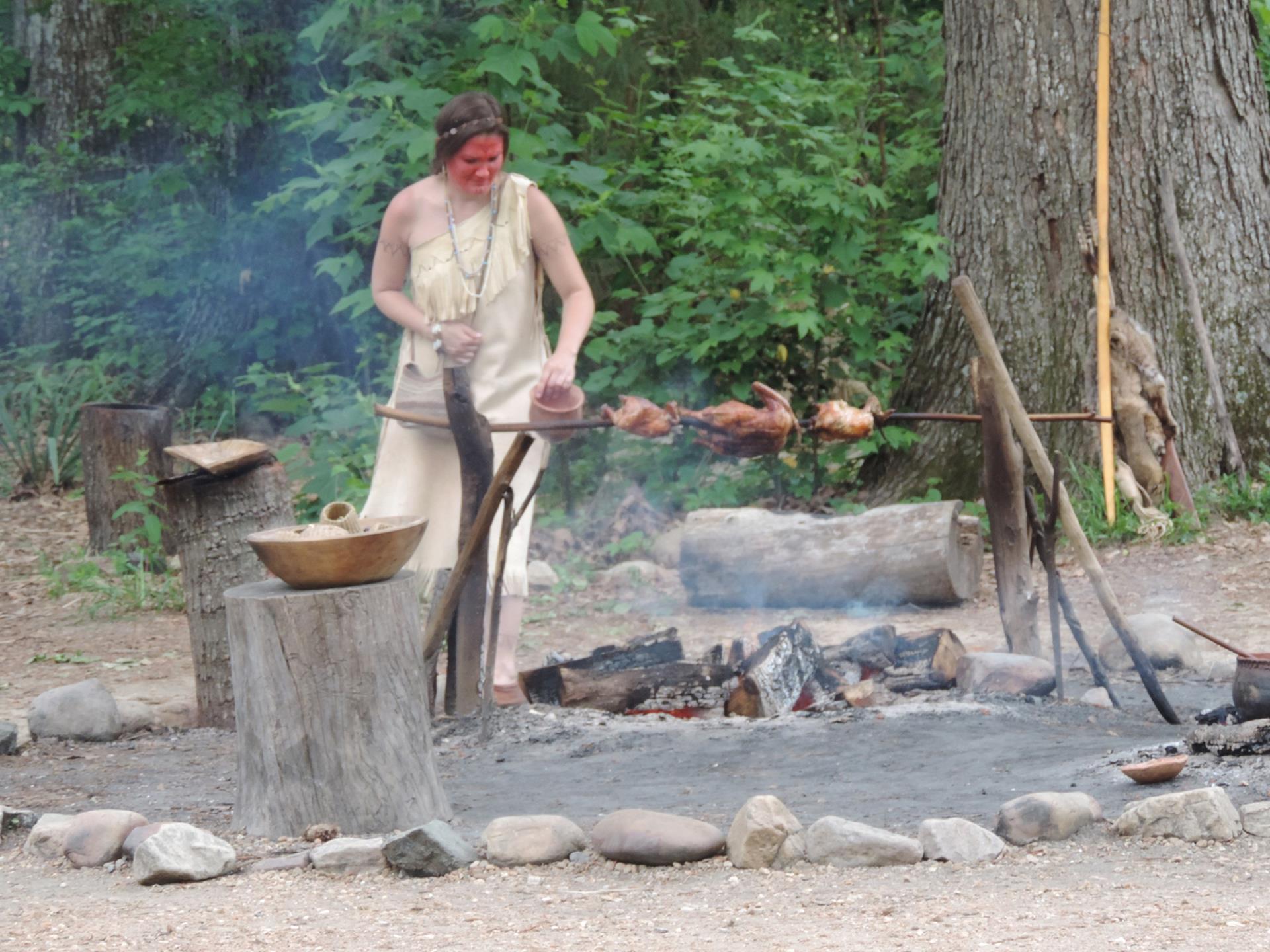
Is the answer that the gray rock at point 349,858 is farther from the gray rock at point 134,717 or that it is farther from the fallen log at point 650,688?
the gray rock at point 134,717

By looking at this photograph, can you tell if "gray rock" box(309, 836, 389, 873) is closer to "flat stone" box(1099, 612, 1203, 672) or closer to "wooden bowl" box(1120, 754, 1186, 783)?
"wooden bowl" box(1120, 754, 1186, 783)

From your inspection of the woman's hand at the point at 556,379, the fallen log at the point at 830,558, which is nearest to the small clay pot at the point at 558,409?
the woman's hand at the point at 556,379

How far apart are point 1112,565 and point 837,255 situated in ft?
8.21

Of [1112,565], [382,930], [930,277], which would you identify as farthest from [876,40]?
[382,930]

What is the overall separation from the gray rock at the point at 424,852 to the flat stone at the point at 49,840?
931 millimetres

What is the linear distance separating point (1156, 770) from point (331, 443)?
20.3 feet

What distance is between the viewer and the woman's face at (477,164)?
5.23m

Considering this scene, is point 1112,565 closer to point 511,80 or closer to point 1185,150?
point 1185,150

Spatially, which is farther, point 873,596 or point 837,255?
point 837,255

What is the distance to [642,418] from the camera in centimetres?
497

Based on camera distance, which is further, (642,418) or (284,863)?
(642,418)

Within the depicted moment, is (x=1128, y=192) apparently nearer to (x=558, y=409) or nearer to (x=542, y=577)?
(x=542, y=577)

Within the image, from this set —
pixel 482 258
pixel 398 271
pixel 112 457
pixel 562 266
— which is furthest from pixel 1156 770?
pixel 112 457

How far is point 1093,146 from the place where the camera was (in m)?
8.34
